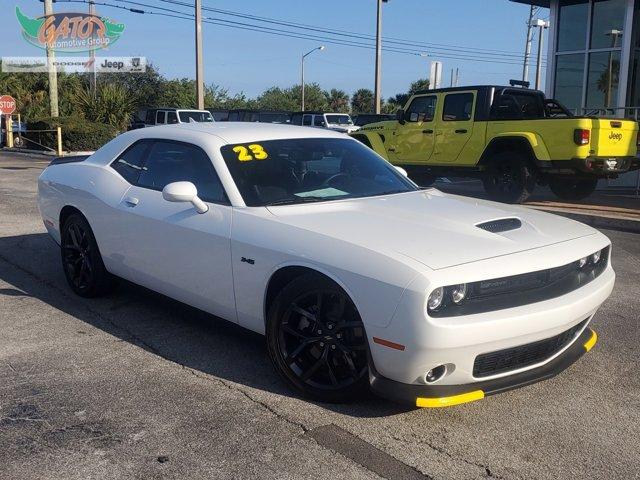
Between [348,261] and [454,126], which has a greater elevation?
[454,126]

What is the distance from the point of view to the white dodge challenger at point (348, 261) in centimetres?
318

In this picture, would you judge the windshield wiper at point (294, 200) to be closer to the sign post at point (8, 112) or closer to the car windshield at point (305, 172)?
the car windshield at point (305, 172)

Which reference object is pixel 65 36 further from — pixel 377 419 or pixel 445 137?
pixel 377 419

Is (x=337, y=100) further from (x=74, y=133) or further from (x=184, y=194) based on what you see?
(x=184, y=194)

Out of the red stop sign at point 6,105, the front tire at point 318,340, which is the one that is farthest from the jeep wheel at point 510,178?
the red stop sign at point 6,105

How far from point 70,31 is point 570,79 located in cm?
2503

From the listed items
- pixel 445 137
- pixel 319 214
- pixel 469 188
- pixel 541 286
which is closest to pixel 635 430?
pixel 541 286

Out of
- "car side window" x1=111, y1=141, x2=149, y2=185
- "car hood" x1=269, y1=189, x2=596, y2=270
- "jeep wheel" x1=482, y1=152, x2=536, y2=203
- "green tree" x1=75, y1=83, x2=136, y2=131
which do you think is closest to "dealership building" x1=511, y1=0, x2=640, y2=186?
"jeep wheel" x1=482, y1=152, x2=536, y2=203

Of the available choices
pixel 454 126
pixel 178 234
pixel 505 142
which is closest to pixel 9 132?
pixel 454 126

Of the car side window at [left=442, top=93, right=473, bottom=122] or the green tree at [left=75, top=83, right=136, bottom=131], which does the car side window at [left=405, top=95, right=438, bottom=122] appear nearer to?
the car side window at [left=442, top=93, right=473, bottom=122]

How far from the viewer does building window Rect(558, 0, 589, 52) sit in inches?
757

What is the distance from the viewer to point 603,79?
18.9 metres

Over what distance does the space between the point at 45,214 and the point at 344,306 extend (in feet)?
12.7

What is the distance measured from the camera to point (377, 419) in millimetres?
3436
